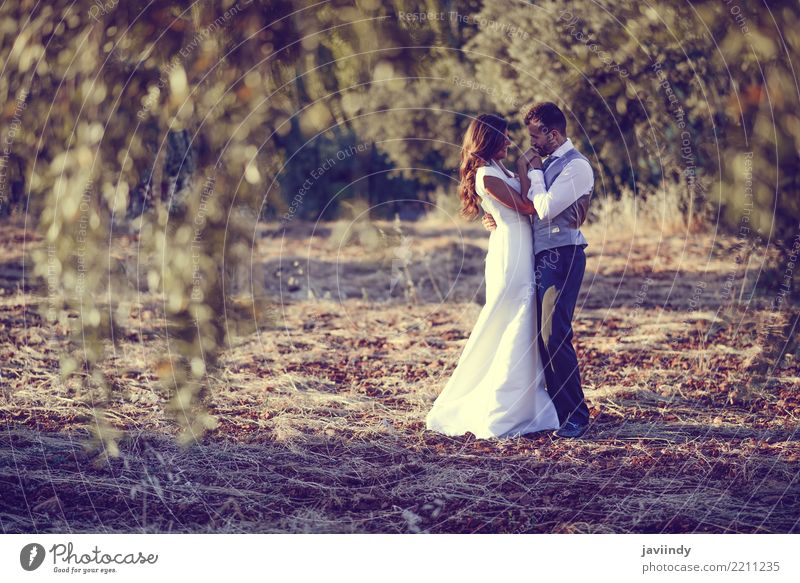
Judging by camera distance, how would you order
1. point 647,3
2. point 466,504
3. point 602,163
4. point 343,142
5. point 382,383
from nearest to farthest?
point 466,504, point 647,3, point 382,383, point 602,163, point 343,142

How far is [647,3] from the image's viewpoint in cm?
626

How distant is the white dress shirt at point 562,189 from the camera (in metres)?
5.14

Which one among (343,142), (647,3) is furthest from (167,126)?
(343,142)

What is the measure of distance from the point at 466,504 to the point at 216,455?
1.59m

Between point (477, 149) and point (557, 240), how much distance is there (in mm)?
715

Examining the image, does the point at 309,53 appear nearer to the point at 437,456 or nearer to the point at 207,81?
the point at 207,81

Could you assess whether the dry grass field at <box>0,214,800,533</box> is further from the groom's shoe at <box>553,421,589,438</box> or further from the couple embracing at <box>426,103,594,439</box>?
the couple embracing at <box>426,103,594,439</box>

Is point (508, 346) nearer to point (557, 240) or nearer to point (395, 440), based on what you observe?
point (557, 240)

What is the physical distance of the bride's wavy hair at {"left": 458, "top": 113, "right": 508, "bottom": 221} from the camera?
211 inches

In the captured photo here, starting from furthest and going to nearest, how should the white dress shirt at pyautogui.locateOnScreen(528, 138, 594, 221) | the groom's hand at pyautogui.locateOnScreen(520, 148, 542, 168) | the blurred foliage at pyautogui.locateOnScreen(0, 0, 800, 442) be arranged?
the groom's hand at pyautogui.locateOnScreen(520, 148, 542, 168) → the white dress shirt at pyautogui.locateOnScreen(528, 138, 594, 221) → the blurred foliage at pyautogui.locateOnScreen(0, 0, 800, 442)

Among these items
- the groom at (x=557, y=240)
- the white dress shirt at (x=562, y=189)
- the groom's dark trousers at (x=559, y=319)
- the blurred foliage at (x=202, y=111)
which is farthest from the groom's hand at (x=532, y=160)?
the blurred foliage at (x=202, y=111)

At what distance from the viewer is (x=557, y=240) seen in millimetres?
5375

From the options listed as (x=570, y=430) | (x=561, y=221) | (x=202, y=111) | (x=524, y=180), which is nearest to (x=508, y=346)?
(x=570, y=430)

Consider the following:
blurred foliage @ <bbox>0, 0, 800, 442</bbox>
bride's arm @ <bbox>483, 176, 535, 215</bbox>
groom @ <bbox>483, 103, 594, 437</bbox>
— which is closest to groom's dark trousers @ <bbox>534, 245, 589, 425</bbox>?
groom @ <bbox>483, 103, 594, 437</bbox>
